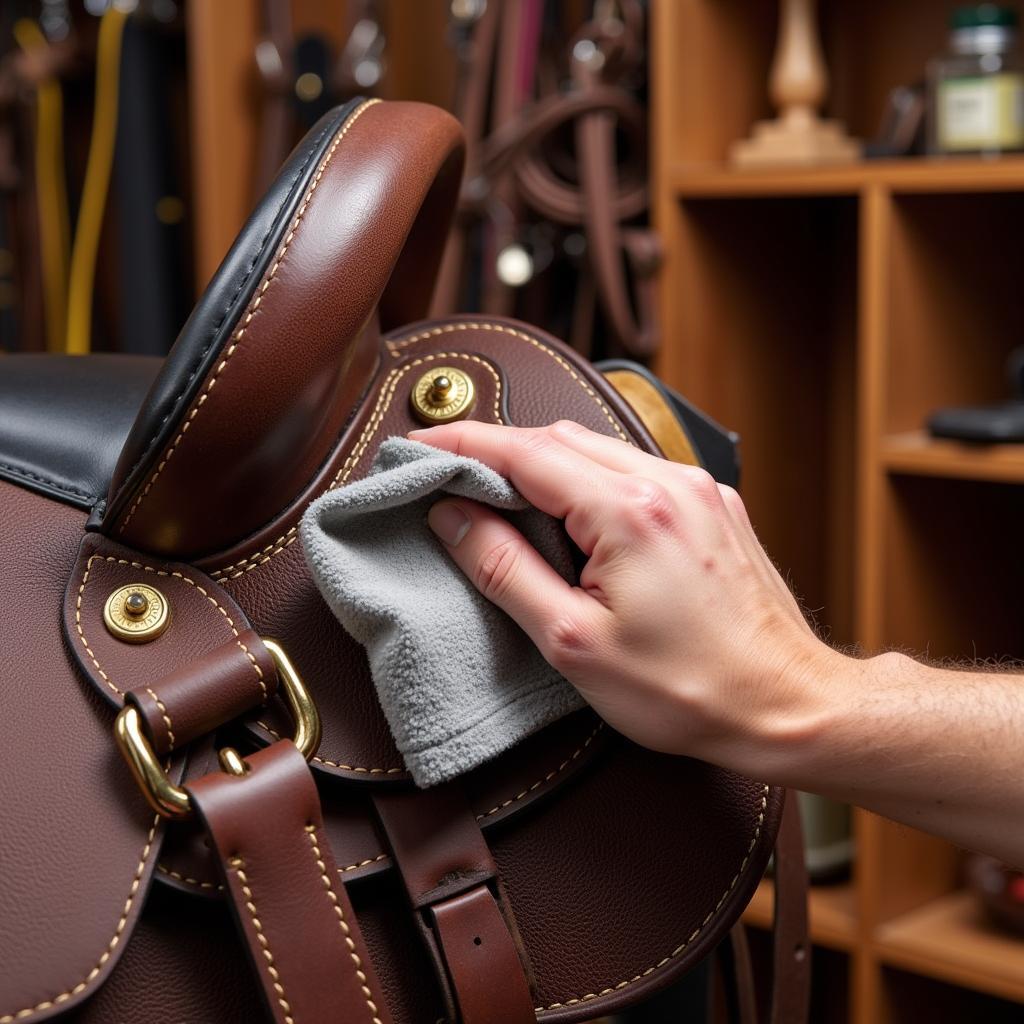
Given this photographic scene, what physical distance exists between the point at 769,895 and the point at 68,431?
1027mm

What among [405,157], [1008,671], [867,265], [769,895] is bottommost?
[769,895]

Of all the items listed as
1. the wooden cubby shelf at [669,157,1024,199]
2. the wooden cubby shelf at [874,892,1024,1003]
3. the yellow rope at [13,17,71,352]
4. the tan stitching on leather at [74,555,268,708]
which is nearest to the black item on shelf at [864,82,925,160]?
the wooden cubby shelf at [669,157,1024,199]

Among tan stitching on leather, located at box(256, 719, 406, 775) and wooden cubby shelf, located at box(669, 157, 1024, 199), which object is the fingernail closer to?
tan stitching on leather, located at box(256, 719, 406, 775)

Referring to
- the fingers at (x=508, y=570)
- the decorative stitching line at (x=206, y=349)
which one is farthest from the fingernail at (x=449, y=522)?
the decorative stitching line at (x=206, y=349)

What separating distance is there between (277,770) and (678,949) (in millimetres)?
167

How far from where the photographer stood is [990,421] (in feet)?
3.91

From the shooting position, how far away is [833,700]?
49 cm

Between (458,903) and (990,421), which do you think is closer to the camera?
(458,903)

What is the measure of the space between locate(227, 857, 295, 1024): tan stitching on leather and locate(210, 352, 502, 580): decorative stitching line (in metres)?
0.12

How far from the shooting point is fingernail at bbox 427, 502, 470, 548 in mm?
483

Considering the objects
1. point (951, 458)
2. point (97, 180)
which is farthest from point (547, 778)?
point (97, 180)

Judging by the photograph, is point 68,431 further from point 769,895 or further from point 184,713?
point 769,895

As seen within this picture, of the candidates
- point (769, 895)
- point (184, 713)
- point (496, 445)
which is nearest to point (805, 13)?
point (769, 895)

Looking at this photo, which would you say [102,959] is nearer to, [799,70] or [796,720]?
[796,720]
